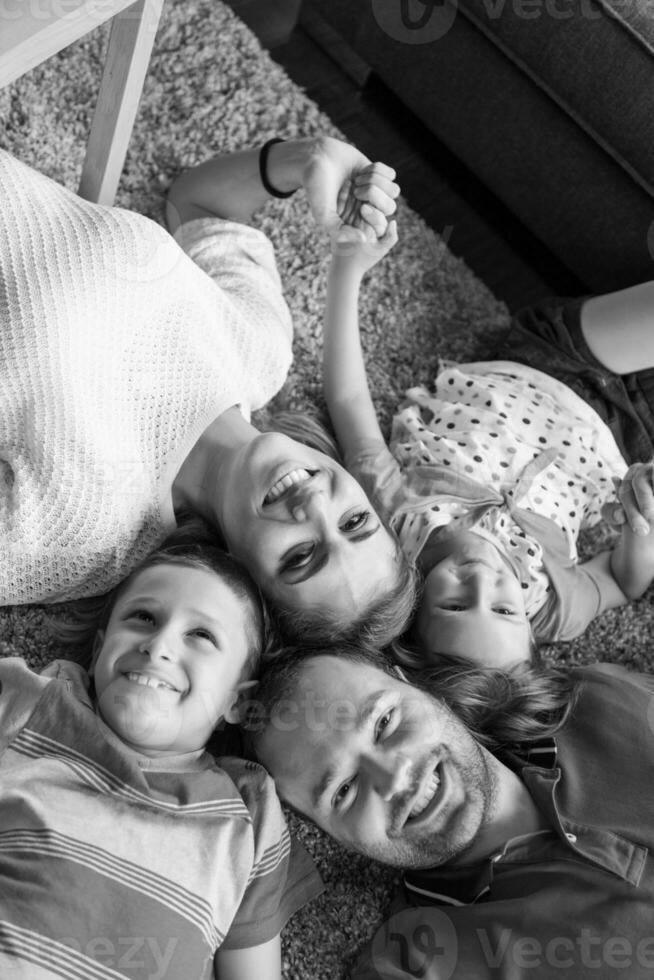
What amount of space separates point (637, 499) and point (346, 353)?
0.43m

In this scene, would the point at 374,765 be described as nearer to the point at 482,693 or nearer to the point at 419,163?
the point at 482,693

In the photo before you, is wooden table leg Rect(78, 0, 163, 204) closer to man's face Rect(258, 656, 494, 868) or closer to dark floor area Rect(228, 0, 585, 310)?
dark floor area Rect(228, 0, 585, 310)

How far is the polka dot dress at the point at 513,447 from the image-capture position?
51.3 inches

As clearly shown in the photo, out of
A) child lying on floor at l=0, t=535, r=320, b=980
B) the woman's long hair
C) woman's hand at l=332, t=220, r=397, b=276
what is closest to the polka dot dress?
the woman's long hair

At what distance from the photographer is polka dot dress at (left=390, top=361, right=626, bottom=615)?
1304 mm

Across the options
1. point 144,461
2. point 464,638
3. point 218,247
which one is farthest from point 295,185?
point 464,638

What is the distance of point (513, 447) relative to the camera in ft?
4.40

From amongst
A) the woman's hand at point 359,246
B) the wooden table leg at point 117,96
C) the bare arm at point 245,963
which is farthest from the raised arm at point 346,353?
the bare arm at point 245,963

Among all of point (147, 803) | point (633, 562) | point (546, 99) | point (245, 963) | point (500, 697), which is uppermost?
point (546, 99)

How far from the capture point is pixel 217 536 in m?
1.20

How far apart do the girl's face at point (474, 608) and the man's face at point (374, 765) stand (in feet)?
0.37

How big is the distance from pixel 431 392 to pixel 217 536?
46cm

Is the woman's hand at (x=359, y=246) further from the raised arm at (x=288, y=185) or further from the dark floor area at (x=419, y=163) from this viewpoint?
the dark floor area at (x=419, y=163)

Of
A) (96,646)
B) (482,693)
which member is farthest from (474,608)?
(96,646)
